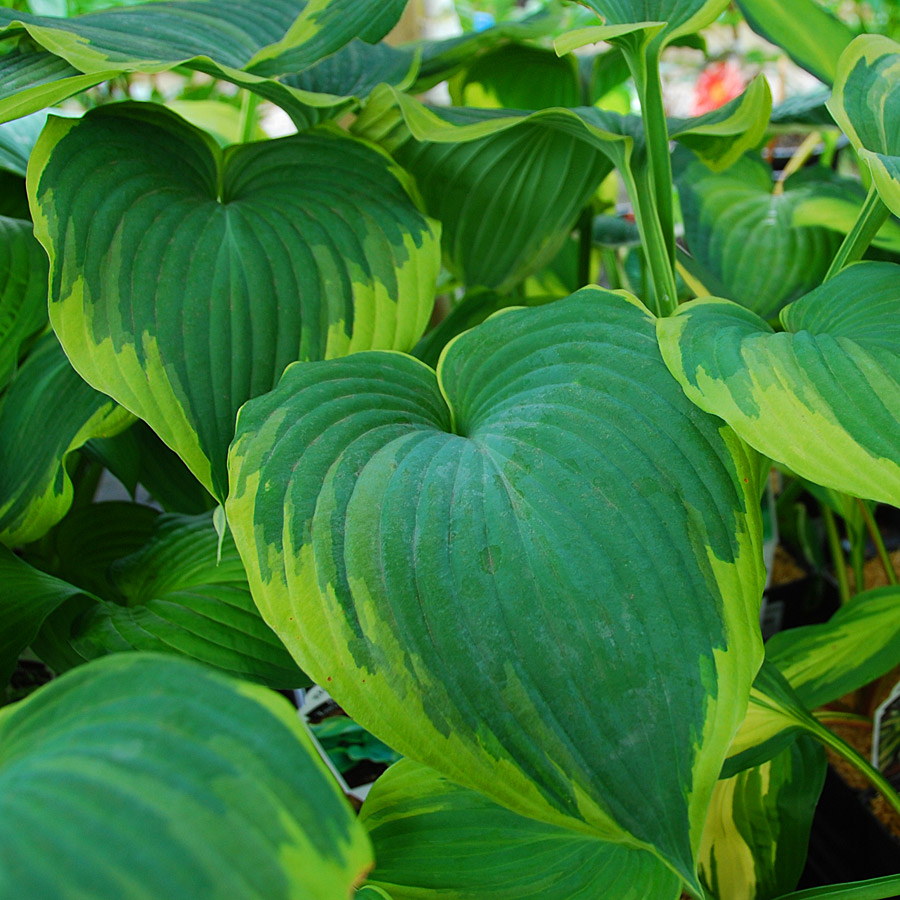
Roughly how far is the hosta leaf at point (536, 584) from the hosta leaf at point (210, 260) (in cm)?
8

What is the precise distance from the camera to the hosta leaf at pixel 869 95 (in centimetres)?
42

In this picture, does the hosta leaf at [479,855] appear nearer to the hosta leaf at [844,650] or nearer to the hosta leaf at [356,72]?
the hosta leaf at [844,650]

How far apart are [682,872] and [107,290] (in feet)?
1.23

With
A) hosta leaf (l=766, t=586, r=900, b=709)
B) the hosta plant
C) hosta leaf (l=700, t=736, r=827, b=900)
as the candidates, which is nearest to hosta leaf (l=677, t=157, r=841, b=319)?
the hosta plant

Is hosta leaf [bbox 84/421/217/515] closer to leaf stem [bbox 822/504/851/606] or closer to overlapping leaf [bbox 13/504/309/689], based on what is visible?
overlapping leaf [bbox 13/504/309/689]

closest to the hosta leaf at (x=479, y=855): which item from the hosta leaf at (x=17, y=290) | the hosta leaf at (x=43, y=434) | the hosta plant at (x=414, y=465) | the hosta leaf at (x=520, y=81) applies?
the hosta plant at (x=414, y=465)

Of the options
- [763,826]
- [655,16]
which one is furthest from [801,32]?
[763,826]

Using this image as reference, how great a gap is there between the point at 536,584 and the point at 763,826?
1.14 feet

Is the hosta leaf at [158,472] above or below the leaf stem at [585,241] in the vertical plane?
below

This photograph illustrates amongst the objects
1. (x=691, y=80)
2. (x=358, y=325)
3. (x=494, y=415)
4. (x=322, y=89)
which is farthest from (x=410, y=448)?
(x=691, y=80)

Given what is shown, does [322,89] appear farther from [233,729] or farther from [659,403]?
[233,729]

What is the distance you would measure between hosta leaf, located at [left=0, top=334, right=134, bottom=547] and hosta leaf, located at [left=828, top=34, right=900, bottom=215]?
427 mm

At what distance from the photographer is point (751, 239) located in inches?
26.0

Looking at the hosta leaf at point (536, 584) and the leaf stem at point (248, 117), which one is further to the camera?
the leaf stem at point (248, 117)
